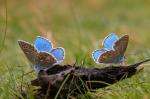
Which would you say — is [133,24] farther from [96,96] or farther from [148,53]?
[96,96]

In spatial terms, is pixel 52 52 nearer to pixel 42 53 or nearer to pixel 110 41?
pixel 42 53

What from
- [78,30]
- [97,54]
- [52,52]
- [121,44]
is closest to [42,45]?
[52,52]

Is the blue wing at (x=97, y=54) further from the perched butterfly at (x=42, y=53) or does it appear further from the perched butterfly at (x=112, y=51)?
the perched butterfly at (x=42, y=53)

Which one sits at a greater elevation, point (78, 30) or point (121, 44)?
point (78, 30)

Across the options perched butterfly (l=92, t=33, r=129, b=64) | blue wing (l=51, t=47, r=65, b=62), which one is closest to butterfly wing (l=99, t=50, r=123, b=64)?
perched butterfly (l=92, t=33, r=129, b=64)

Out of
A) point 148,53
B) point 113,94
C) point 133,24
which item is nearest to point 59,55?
point 113,94

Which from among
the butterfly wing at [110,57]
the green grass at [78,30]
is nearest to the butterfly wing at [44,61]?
the green grass at [78,30]

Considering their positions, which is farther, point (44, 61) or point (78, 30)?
point (78, 30)
